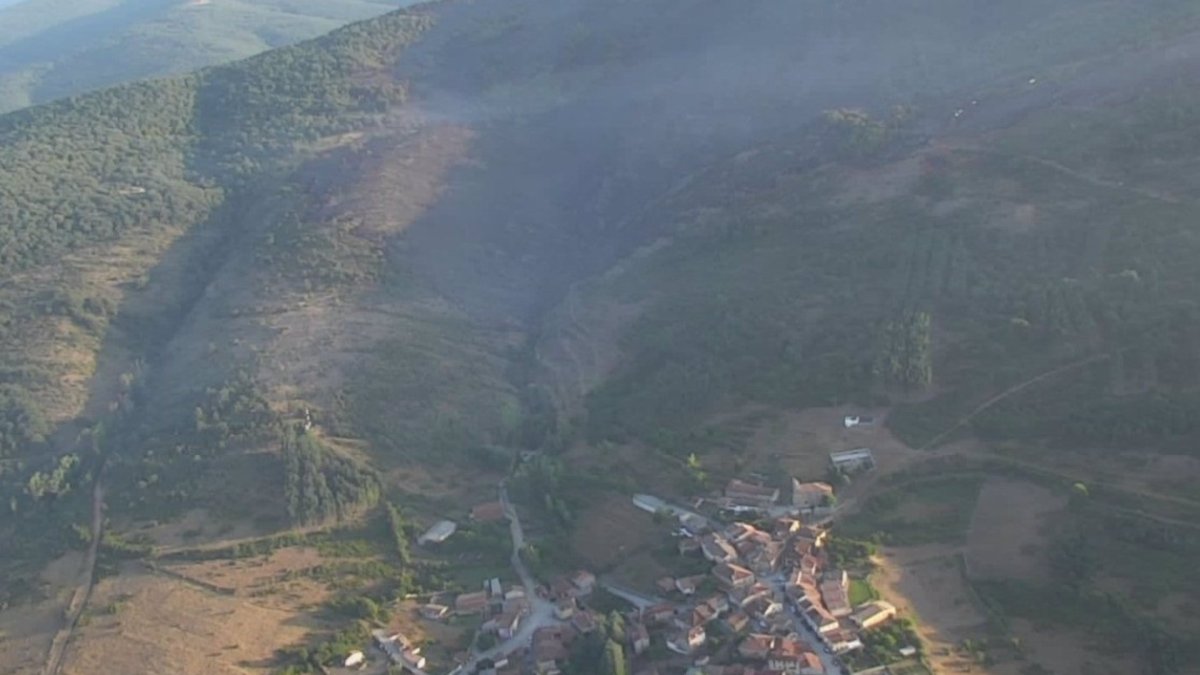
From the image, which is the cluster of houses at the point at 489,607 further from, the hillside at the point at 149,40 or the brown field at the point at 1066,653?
the hillside at the point at 149,40

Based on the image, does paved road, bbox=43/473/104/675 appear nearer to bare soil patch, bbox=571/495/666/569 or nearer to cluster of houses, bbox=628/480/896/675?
bare soil patch, bbox=571/495/666/569

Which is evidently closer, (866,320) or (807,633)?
(807,633)

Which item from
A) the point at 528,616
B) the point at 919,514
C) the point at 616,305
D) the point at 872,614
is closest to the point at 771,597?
the point at 872,614

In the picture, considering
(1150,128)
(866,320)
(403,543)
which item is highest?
(1150,128)

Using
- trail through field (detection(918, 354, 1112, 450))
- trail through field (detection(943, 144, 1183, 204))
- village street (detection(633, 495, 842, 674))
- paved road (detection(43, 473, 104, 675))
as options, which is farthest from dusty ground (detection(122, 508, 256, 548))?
trail through field (detection(943, 144, 1183, 204))

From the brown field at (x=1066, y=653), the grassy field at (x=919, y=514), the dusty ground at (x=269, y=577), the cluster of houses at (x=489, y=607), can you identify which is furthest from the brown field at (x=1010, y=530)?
the dusty ground at (x=269, y=577)

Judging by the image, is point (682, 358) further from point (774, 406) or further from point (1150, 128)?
point (1150, 128)

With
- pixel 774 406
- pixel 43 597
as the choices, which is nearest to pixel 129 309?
pixel 43 597
